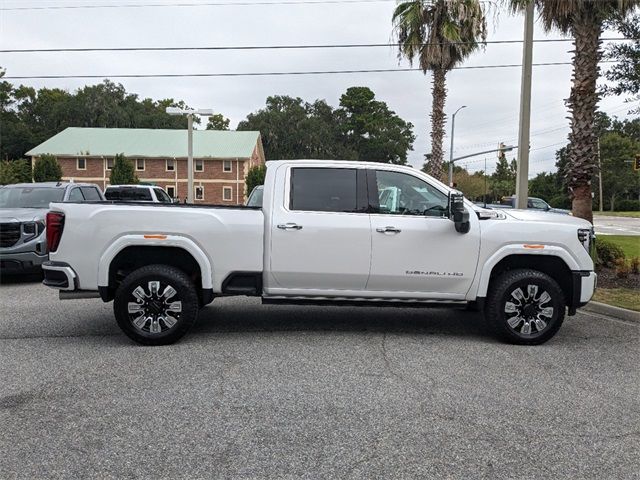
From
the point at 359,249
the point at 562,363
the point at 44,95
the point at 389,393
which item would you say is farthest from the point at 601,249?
the point at 44,95

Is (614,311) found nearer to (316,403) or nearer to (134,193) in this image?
(316,403)

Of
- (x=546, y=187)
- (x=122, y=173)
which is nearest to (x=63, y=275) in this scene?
(x=122, y=173)

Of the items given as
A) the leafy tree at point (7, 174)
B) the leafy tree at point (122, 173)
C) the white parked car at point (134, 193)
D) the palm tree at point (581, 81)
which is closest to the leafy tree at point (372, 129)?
the leafy tree at point (122, 173)

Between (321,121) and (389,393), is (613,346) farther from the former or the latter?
(321,121)

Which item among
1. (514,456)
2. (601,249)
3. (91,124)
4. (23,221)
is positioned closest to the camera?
(514,456)

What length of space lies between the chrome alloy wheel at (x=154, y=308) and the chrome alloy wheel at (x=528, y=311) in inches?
142

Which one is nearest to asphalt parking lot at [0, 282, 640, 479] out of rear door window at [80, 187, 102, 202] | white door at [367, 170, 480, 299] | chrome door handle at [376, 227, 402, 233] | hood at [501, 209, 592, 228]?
white door at [367, 170, 480, 299]

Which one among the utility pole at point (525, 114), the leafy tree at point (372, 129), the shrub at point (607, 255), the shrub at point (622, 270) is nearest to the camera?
the shrub at point (622, 270)

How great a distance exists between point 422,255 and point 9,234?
25.4ft

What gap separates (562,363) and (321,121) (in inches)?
3247

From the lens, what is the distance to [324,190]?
6.24 metres

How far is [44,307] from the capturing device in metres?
8.05

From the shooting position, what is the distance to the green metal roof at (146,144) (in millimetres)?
55094

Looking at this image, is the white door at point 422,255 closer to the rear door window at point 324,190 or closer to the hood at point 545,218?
the rear door window at point 324,190
